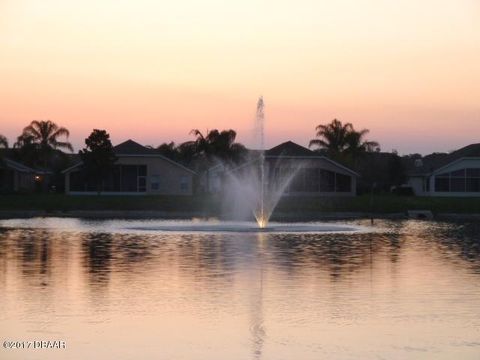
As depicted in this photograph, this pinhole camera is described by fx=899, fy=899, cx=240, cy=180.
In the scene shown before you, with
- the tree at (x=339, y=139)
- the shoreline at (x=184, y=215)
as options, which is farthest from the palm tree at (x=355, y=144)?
the shoreline at (x=184, y=215)

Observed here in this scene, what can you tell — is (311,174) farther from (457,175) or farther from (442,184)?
(457,175)

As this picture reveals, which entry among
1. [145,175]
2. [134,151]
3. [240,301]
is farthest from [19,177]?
[240,301]

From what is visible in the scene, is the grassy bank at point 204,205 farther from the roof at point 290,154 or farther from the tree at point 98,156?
the roof at point 290,154

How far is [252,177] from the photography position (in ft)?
267

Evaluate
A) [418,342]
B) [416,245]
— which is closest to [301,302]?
[418,342]

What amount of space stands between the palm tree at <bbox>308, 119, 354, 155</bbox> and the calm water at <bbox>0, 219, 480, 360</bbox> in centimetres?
6708

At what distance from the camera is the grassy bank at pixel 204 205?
6475 centimetres

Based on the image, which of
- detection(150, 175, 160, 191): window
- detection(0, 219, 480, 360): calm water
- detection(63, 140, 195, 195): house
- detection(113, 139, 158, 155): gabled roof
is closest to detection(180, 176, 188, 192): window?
detection(63, 140, 195, 195): house

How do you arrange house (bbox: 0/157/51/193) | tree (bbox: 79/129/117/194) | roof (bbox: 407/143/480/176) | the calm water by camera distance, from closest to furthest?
the calm water → tree (bbox: 79/129/117/194) → house (bbox: 0/157/51/193) → roof (bbox: 407/143/480/176)

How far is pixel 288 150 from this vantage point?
84.6 metres

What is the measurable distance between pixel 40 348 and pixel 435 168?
78005 mm

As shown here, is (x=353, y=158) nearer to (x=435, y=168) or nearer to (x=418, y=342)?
(x=435, y=168)

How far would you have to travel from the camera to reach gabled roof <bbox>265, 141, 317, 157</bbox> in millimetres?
83938

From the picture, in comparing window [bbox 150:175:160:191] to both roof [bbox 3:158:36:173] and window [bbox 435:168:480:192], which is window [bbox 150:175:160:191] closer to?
roof [bbox 3:158:36:173]
